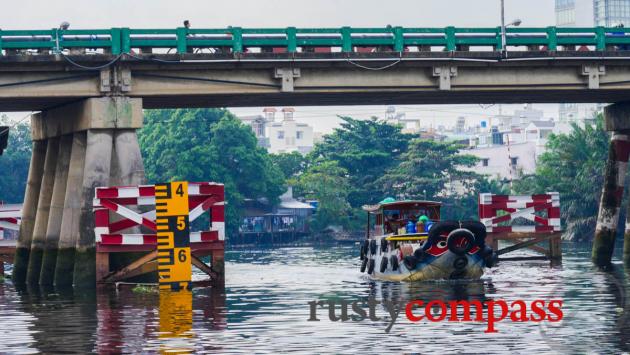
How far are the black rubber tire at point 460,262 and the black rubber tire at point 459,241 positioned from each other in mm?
268

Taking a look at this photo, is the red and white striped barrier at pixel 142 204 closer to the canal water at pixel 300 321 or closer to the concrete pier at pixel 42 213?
the canal water at pixel 300 321

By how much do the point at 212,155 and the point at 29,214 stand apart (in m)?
70.7

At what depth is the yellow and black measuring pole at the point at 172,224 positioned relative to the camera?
42094 millimetres

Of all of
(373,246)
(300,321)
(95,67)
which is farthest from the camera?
(373,246)

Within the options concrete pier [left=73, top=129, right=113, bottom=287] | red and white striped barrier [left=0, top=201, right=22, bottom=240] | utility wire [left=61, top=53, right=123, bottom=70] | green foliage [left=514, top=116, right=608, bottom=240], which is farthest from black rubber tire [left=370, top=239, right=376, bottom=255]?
green foliage [left=514, top=116, right=608, bottom=240]

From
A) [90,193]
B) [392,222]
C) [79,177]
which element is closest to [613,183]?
[392,222]

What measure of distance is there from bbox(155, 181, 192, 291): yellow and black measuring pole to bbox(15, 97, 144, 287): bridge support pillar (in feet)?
23.3

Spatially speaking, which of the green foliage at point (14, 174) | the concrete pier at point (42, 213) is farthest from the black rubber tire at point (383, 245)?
the green foliage at point (14, 174)

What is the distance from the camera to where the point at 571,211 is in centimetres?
11019

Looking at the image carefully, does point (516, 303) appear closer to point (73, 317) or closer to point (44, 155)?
point (73, 317)

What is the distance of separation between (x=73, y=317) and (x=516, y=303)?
11998mm

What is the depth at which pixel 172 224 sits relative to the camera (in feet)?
139

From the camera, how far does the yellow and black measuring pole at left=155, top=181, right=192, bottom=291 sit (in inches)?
1657

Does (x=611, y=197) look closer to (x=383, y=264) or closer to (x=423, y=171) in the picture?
(x=383, y=264)
